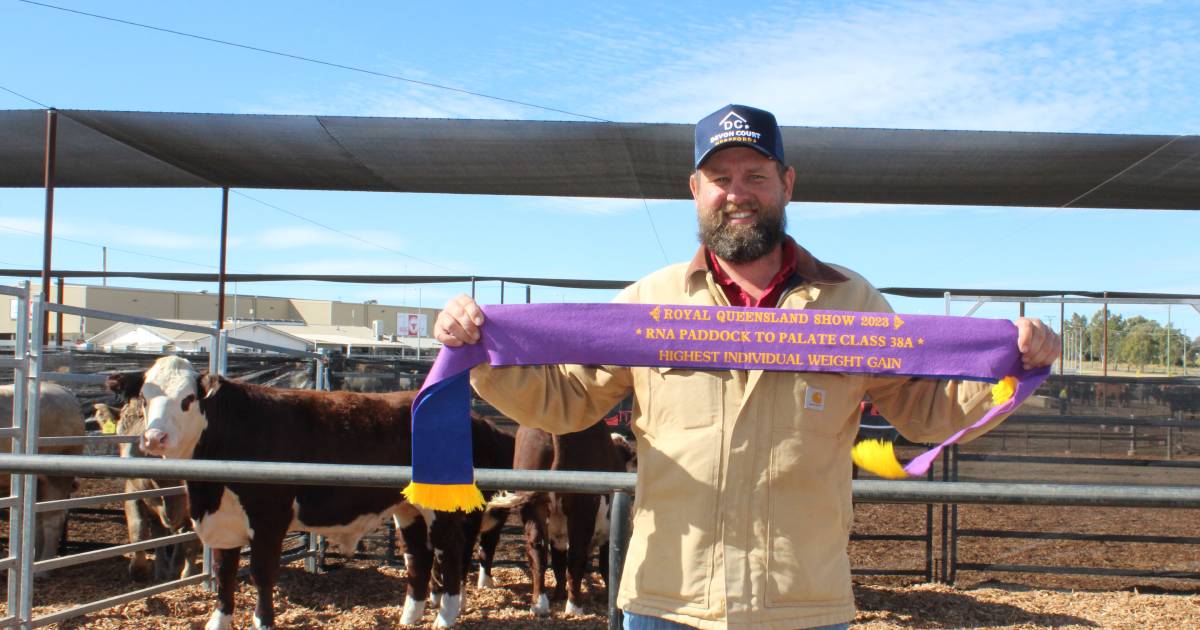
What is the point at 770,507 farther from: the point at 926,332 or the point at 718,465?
the point at 926,332

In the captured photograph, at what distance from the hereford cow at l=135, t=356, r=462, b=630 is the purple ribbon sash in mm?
3701

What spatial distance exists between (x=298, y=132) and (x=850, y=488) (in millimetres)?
4808

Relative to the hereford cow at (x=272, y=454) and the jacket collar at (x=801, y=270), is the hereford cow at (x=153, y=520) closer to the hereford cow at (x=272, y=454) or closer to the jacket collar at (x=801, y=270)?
the hereford cow at (x=272, y=454)

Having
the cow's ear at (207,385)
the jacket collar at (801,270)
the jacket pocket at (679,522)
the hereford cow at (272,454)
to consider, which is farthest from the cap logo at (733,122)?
the cow's ear at (207,385)

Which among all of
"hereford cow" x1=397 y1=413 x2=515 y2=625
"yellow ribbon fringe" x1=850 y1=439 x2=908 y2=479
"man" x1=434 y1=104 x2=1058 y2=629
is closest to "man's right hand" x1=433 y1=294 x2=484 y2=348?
"man" x1=434 y1=104 x2=1058 y2=629

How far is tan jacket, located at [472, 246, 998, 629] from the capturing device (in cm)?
187

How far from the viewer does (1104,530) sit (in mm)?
8297

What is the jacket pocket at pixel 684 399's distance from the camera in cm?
198

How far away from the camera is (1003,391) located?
205cm

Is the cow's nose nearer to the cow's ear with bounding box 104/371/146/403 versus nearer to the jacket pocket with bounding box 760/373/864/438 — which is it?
the cow's ear with bounding box 104/371/146/403

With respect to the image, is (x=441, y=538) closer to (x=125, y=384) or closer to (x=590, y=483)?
(x=125, y=384)

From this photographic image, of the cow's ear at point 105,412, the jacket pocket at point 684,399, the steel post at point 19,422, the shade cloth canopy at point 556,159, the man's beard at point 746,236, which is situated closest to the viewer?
the jacket pocket at point 684,399

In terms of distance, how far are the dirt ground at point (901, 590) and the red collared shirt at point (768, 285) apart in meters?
4.72

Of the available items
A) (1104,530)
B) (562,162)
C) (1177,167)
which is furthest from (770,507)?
(1104,530)
